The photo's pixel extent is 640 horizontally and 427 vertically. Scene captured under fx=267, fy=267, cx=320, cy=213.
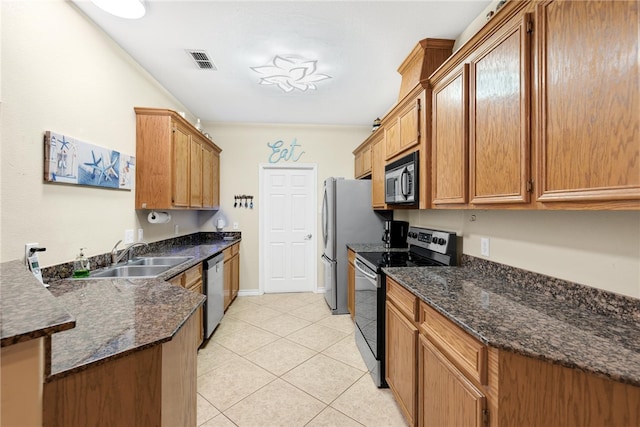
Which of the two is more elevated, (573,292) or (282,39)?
(282,39)

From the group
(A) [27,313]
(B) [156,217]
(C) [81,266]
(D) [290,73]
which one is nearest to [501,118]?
(A) [27,313]

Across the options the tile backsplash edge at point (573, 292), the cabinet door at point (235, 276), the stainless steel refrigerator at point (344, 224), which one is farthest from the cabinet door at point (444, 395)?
the cabinet door at point (235, 276)

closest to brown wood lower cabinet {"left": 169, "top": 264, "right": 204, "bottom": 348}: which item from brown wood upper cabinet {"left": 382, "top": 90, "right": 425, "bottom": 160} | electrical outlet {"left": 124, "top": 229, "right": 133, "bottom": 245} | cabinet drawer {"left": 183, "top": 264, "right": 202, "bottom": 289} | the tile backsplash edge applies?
cabinet drawer {"left": 183, "top": 264, "right": 202, "bottom": 289}

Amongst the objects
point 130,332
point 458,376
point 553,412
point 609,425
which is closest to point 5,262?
point 130,332

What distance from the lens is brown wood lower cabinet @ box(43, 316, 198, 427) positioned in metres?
0.75

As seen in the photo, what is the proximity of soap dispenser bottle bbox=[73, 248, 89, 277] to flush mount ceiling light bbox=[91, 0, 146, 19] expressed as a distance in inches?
63.7

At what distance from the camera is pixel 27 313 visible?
26.0 inches

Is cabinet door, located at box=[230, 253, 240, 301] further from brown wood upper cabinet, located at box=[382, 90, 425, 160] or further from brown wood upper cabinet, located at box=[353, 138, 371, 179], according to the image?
brown wood upper cabinet, located at box=[382, 90, 425, 160]

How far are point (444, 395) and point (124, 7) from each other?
2.94 metres

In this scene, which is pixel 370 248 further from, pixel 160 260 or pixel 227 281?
pixel 160 260

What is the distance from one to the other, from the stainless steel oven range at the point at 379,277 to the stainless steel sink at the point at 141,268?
62.8 inches

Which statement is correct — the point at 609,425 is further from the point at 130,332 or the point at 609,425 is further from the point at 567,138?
the point at 130,332

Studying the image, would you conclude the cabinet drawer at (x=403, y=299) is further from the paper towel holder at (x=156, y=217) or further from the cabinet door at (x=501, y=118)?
the paper towel holder at (x=156, y=217)

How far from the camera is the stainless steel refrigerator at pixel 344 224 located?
3457mm
